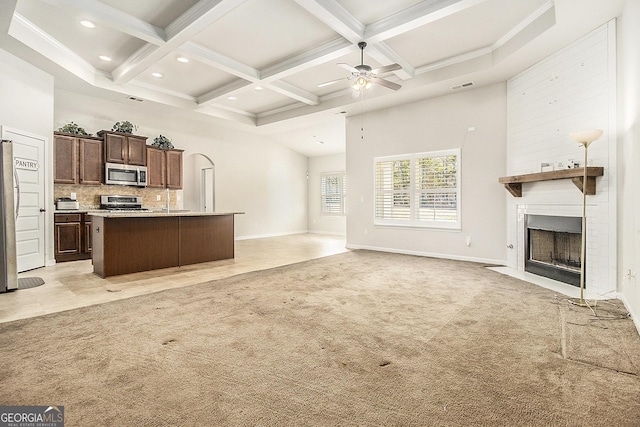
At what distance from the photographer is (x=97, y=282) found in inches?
167

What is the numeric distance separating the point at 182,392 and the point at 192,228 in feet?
13.3

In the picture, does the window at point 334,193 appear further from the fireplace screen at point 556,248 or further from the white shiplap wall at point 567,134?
the fireplace screen at point 556,248

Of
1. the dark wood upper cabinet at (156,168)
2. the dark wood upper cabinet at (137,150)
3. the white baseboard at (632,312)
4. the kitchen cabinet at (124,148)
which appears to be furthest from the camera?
the dark wood upper cabinet at (156,168)

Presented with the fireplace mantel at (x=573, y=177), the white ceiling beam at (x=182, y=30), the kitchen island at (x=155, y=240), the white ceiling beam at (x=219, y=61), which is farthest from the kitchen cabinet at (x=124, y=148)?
the fireplace mantel at (x=573, y=177)

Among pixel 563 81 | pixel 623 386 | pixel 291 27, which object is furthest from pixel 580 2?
pixel 623 386

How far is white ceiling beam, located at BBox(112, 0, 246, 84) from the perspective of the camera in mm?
3672

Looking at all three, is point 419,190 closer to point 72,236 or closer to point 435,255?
point 435,255

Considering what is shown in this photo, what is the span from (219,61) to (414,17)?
3.10 metres

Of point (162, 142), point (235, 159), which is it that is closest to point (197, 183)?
point (235, 159)

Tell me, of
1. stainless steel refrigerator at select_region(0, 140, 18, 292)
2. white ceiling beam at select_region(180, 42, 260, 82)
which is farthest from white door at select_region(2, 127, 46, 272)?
white ceiling beam at select_region(180, 42, 260, 82)

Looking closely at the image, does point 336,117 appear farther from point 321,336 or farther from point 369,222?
point 321,336

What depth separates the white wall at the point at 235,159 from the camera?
6.60 m

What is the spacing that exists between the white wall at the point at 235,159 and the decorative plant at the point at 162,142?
17 centimetres

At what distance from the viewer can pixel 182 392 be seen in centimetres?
176
